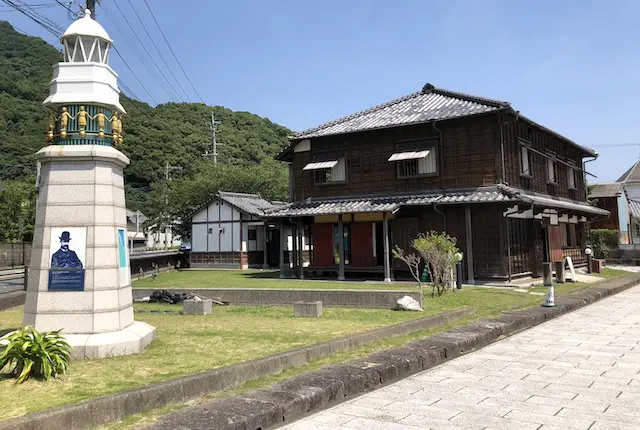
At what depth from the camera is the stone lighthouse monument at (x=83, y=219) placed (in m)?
6.50

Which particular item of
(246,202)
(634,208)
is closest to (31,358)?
(246,202)

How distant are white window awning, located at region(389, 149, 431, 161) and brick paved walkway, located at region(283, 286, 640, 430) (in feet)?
37.6

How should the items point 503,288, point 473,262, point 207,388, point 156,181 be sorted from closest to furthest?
1. point 207,388
2. point 503,288
3. point 473,262
4. point 156,181

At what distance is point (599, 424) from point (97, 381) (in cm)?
492

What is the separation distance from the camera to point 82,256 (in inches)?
260

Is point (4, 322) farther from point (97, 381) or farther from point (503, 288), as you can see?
point (503, 288)

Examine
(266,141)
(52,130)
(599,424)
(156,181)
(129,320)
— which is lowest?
(599,424)

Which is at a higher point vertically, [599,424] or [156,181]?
[156,181]

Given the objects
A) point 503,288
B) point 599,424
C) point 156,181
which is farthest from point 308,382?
point 156,181

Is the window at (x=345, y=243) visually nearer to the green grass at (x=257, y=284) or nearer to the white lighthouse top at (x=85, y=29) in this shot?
the green grass at (x=257, y=284)

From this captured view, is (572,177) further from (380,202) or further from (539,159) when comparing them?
(380,202)

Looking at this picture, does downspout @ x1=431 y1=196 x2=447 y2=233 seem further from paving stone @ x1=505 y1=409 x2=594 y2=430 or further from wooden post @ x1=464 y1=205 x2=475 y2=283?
paving stone @ x1=505 y1=409 x2=594 y2=430

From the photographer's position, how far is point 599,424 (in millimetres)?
4340

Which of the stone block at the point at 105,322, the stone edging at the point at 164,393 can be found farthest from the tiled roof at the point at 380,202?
the stone block at the point at 105,322
